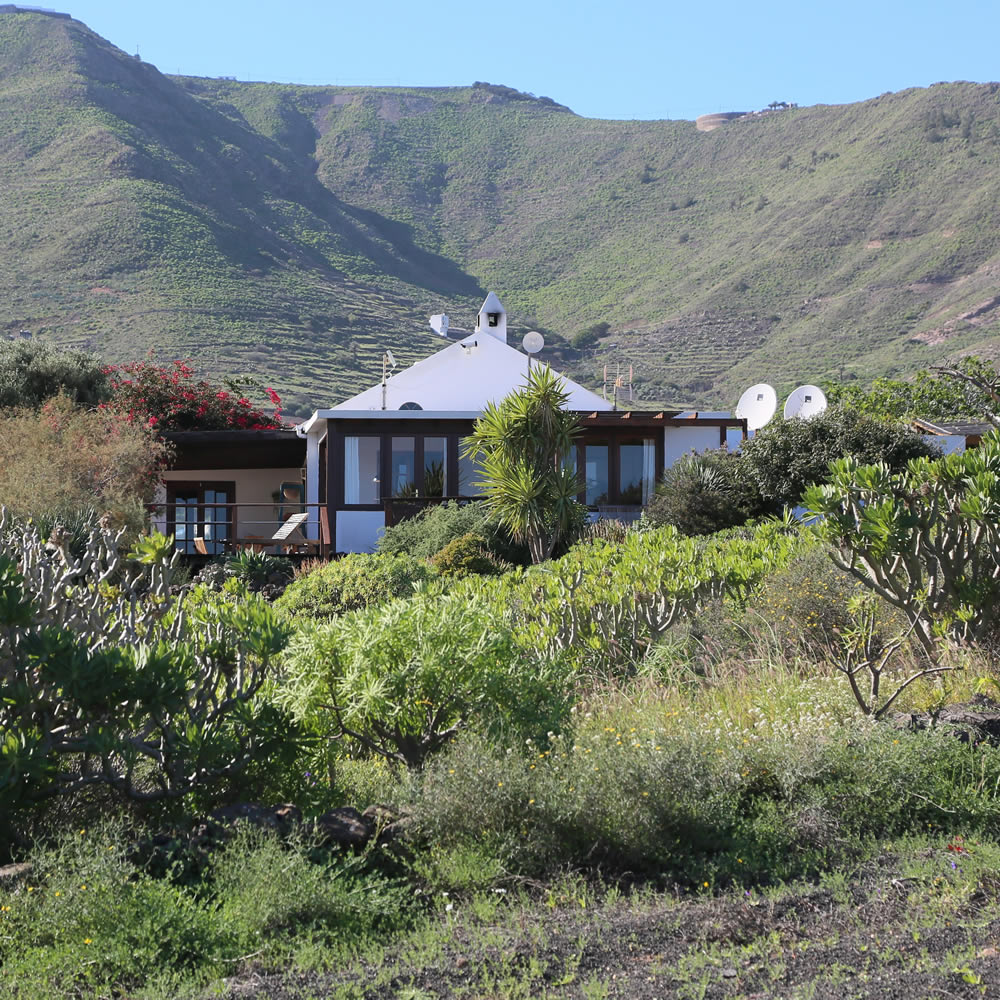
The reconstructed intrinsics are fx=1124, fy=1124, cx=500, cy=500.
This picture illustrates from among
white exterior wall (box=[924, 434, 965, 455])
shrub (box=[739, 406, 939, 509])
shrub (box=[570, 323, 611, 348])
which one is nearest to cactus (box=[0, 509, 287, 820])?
shrub (box=[739, 406, 939, 509])

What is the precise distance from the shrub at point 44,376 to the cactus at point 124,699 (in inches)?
768

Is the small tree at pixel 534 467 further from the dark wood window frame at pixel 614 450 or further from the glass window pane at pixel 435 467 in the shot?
the dark wood window frame at pixel 614 450

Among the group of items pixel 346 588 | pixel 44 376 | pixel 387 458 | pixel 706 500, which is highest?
pixel 44 376

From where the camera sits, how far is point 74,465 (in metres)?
18.9

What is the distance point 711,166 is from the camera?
92.9 meters

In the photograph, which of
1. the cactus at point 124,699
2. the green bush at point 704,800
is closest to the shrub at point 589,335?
the cactus at point 124,699

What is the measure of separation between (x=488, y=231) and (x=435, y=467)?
228ft

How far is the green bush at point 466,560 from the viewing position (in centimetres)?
1659

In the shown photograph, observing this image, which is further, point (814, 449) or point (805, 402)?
point (805, 402)

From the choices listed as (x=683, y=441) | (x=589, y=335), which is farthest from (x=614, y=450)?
(x=589, y=335)

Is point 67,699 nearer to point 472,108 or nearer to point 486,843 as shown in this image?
point 486,843

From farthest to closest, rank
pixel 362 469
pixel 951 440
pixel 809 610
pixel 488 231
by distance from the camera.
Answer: pixel 488 231 → pixel 951 440 → pixel 362 469 → pixel 809 610

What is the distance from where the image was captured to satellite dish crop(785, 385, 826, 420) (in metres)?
23.3

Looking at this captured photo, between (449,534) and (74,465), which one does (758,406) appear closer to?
(449,534)
